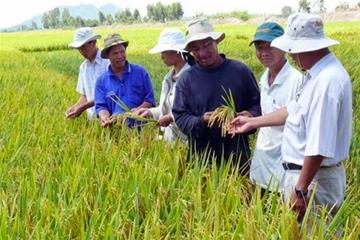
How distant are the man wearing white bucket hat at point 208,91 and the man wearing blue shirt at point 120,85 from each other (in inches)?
28.4

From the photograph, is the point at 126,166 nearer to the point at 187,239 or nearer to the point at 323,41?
the point at 187,239

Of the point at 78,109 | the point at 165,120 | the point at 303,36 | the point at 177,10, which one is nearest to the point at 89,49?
the point at 78,109

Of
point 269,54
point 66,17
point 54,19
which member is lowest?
point 54,19

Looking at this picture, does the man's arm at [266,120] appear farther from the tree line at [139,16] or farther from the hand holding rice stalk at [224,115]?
the tree line at [139,16]

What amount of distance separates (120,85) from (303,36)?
1.70 meters

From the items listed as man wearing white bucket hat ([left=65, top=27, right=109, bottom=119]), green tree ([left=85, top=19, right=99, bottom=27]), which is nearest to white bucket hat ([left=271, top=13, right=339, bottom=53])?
man wearing white bucket hat ([left=65, top=27, right=109, bottom=119])

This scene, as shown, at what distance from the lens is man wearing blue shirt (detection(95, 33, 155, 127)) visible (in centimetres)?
348

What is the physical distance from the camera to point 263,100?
8.59 feet

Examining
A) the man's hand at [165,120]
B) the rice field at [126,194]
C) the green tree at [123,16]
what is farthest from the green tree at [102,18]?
the man's hand at [165,120]

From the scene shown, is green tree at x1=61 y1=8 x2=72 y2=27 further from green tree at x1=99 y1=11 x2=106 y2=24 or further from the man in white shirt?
the man in white shirt

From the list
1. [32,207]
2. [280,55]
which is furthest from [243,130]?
[32,207]

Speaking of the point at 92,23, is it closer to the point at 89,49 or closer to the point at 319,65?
the point at 89,49

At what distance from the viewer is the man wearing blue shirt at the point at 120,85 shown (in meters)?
3.48

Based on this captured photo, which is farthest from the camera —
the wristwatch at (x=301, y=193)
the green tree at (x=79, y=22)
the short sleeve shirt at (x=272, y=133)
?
the green tree at (x=79, y=22)
